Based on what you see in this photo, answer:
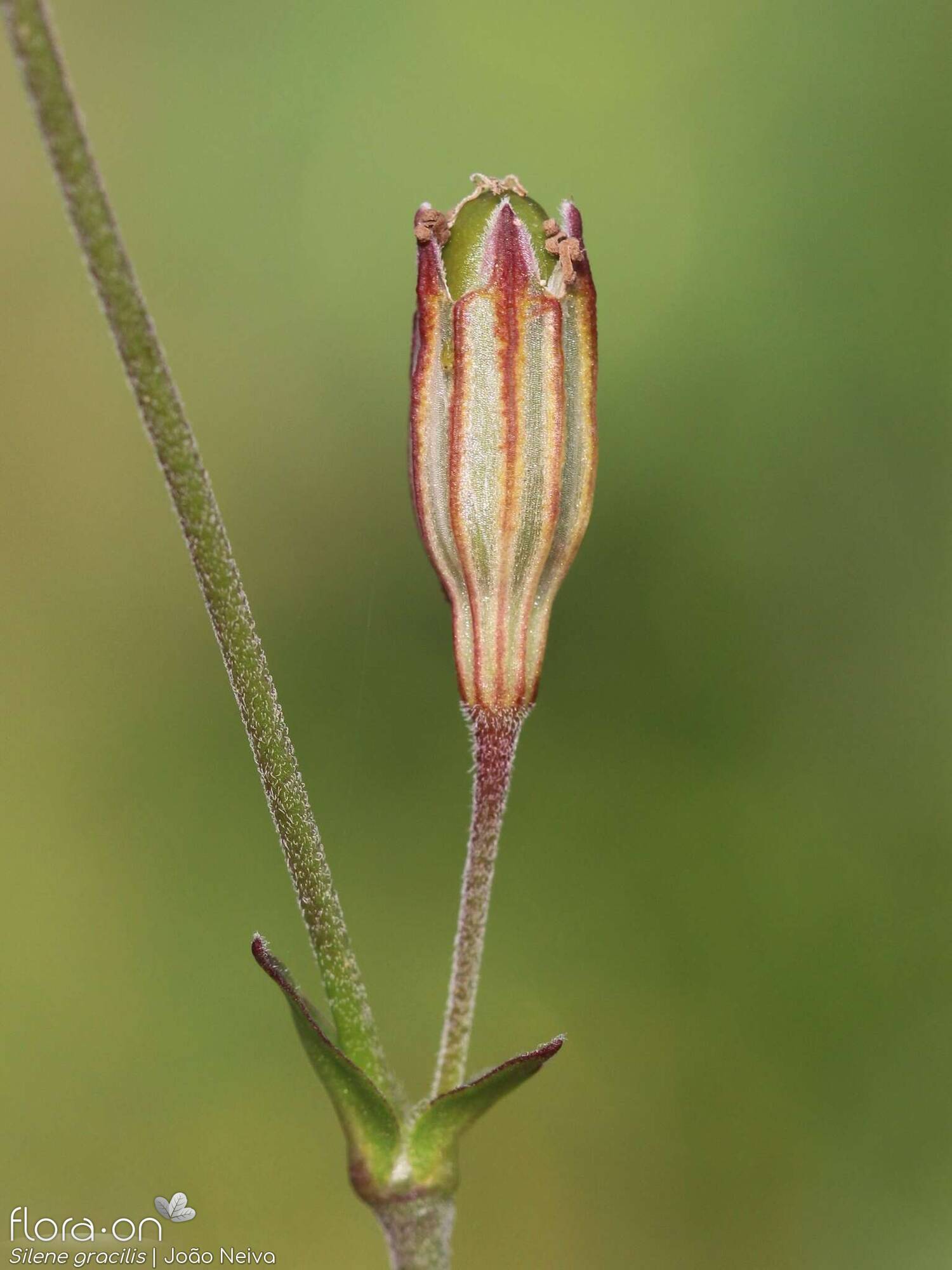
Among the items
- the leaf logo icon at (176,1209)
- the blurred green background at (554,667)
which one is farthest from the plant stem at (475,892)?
the blurred green background at (554,667)

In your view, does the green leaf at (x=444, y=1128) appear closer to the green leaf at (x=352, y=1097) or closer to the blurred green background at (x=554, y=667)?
the green leaf at (x=352, y=1097)

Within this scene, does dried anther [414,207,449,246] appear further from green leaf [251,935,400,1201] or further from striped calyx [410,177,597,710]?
green leaf [251,935,400,1201]

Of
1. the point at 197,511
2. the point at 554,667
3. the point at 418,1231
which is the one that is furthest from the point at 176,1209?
the point at 197,511

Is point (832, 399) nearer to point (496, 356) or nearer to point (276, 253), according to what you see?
point (276, 253)

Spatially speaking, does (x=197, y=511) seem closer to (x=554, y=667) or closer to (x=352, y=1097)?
(x=352, y=1097)

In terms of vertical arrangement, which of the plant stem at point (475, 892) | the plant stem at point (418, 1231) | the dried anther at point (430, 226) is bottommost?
the plant stem at point (418, 1231)

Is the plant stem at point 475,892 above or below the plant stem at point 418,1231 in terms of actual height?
above
